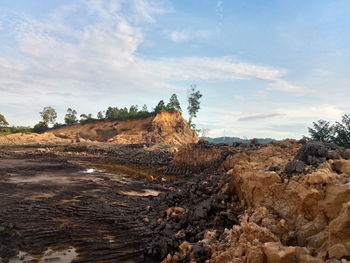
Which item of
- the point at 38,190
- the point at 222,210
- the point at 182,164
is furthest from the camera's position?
the point at 182,164

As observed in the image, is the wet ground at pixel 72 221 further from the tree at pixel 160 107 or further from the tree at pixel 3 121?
the tree at pixel 3 121

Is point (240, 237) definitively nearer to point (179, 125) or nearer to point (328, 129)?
point (328, 129)

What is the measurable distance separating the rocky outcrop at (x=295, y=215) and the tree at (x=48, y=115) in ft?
296

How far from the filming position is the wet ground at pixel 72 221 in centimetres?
889

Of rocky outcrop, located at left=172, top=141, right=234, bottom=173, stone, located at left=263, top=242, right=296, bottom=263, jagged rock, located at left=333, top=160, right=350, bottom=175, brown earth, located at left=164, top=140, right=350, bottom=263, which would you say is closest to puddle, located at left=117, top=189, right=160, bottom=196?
brown earth, located at left=164, top=140, right=350, bottom=263

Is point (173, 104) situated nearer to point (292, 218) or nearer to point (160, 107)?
point (160, 107)

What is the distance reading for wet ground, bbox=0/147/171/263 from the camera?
29.2 ft

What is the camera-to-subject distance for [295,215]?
781 centimetres

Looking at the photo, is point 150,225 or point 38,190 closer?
point 150,225

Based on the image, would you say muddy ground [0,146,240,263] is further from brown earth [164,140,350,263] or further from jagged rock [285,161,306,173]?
jagged rock [285,161,306,173]

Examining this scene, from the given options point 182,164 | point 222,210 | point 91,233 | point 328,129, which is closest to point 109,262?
point 91,233

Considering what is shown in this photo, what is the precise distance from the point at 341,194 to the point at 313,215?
3.21 feet

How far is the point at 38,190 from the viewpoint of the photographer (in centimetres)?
1750

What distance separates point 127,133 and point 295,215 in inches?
2385
